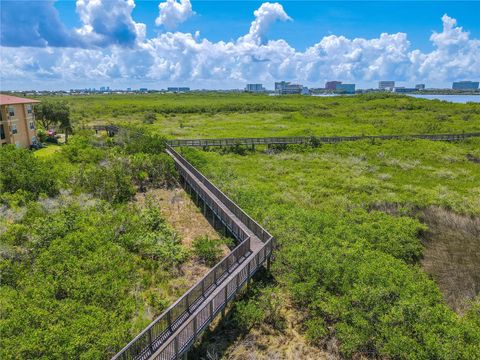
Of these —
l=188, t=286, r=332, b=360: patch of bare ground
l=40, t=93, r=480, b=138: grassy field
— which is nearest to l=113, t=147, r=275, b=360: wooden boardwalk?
l=188, t=286, r=332, b=360: patch of bare ground

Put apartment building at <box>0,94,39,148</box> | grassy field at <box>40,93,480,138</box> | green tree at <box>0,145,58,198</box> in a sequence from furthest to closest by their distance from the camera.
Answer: grassy field at <box>40,93,480,138</box>, apartment building at <box>0,94,39,148</box>, green tree at <box>0,145,58,198</box>

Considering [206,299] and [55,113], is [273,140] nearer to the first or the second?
[55,113]

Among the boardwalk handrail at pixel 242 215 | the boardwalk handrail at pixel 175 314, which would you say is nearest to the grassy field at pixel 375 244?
the boardwalk handrail at pixel 242 215

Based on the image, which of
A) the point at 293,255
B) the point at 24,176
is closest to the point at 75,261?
the point at 293,255

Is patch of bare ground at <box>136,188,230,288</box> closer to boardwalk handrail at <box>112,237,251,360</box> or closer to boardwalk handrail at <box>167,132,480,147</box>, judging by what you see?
boardwalk handrail at <box>112,237,251,360</box>

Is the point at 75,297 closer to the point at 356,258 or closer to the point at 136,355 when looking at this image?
the point at 136,355

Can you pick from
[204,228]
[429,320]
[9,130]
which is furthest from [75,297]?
[9,130]
